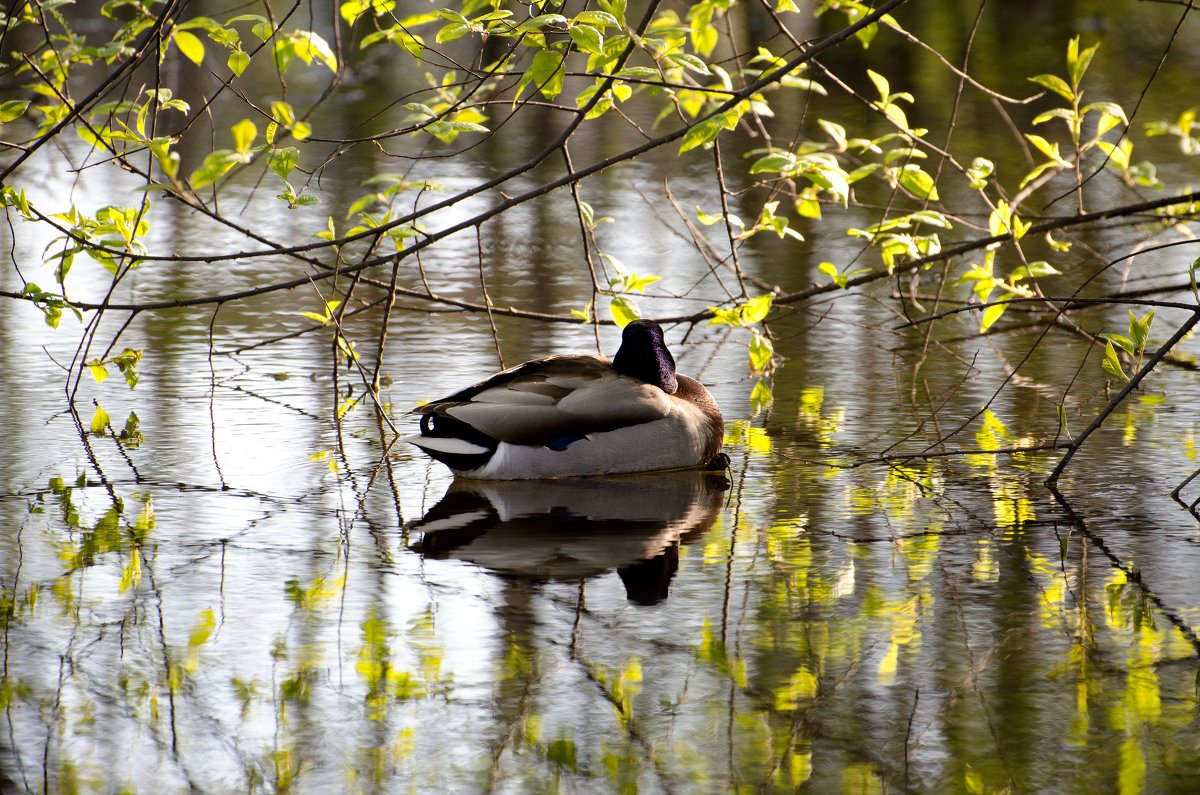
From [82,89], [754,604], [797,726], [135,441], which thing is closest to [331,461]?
[135,441]

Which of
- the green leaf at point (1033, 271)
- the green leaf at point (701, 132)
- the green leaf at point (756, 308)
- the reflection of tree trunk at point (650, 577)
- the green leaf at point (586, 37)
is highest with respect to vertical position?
the green leaf at point (586, 37)

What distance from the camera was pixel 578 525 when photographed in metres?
4.91

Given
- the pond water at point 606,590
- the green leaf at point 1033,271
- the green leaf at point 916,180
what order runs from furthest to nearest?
the green leaf at point 1033,271
the green leaf at point 916,180
the pond water at point 606,590

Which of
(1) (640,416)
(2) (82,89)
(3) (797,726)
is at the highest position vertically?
→ (2) (82,89)

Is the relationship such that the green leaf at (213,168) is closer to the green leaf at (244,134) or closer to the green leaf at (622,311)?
the green leaf at (244,134)

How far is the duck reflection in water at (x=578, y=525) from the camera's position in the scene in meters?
4.46

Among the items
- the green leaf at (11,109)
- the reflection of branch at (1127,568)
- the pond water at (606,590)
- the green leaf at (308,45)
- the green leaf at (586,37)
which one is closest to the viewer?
the pond water at (606,590)

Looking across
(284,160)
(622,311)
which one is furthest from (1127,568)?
(284,160)

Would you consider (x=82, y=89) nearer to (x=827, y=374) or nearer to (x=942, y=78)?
(x=942, y=78)

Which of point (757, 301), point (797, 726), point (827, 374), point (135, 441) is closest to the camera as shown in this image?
point (797, 726)

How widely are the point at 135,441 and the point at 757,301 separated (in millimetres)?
2604

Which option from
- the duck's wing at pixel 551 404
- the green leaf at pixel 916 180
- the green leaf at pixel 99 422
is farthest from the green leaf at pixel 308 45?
the green leaf at pixel 916 180

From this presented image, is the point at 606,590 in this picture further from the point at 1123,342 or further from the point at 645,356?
the point at 1123,342

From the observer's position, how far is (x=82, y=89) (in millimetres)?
15781
